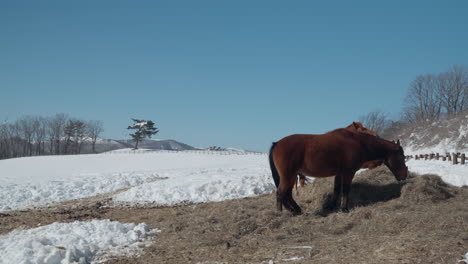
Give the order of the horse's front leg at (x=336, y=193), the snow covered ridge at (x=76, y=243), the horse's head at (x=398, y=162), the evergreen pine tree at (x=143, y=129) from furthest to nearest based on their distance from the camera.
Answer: the evergreen pine tree at (x=143, y=129)
the horse's head at (x=398, y=162)
the horse's front leg at (x=336, y=193)
the snow covered ridge at (x=76, y=243)

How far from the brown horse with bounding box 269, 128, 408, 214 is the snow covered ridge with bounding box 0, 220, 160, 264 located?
274cm

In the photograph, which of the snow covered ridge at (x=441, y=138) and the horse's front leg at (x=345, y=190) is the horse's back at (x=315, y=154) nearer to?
the horse's front leg at (x=345, y=190)

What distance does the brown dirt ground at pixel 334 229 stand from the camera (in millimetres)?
4352

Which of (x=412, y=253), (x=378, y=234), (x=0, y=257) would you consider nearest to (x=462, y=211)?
(x=378, y=234)

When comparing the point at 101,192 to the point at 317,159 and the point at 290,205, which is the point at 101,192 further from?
the point at 317,159

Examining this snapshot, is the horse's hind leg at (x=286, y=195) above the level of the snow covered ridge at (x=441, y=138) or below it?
below

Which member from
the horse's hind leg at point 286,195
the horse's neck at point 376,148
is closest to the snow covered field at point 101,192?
the horse's hind leg at point 286,195

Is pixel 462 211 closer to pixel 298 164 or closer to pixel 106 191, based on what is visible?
pixel 298 164

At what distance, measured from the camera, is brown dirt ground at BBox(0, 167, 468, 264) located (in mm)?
4352

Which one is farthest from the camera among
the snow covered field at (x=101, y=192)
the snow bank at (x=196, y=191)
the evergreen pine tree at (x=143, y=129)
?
the evergreen pine tree at (x=143, y=129)

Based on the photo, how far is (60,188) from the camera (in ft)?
53.3

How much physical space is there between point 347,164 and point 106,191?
13.1 metres

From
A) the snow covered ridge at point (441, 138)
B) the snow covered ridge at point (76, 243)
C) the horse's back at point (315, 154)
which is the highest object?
the snow covered ridge at point (441, 138)

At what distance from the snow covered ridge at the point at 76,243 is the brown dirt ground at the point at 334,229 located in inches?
17.4
